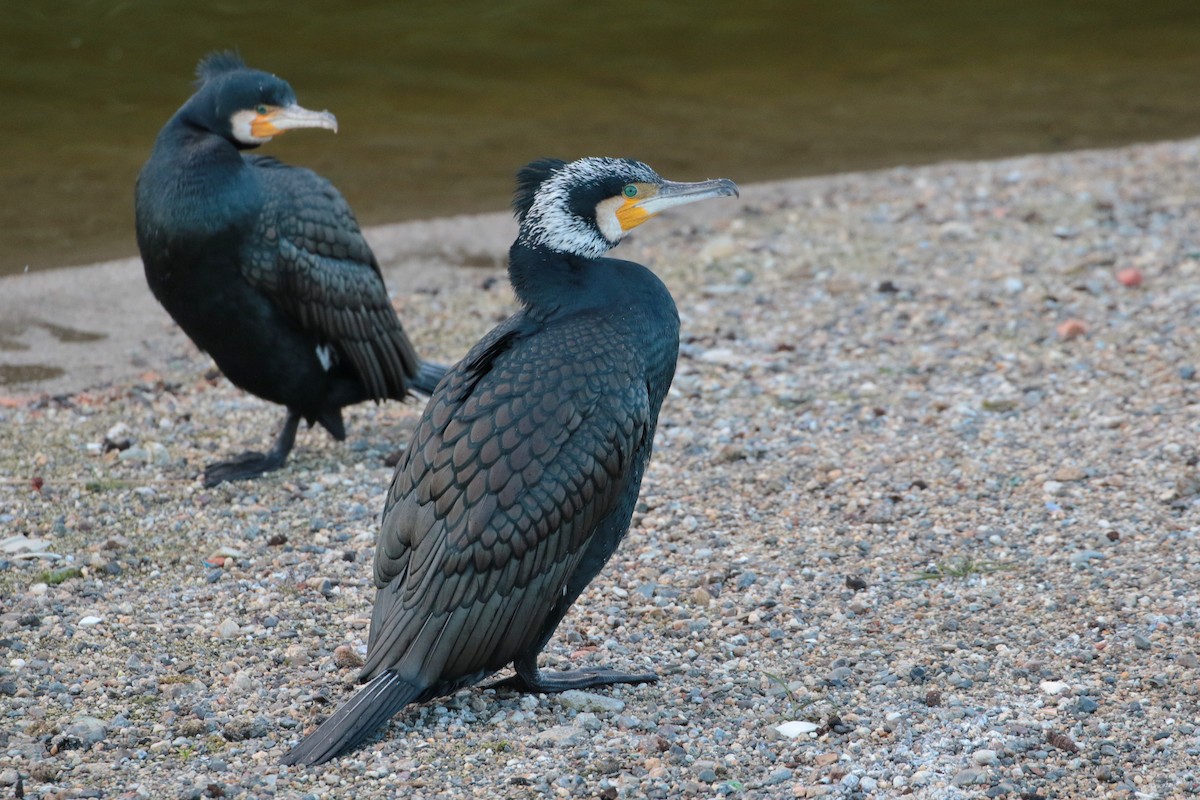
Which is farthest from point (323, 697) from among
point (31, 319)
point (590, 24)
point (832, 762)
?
point (590, 24)

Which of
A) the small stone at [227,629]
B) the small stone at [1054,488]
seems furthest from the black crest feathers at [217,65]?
the small stone at [1054,488]

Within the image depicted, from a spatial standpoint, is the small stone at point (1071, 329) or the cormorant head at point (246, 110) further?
the small stone at point (1071, 329)

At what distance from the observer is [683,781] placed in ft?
12.5

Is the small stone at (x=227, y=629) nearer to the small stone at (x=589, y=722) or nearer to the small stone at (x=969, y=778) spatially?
the small stone at (x=589, y=722)

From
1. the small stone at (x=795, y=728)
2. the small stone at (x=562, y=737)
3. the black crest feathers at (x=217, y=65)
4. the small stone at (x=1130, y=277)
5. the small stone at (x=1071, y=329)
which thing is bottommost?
the small stone at (x=795, y=728)

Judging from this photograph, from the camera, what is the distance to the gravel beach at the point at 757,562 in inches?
153

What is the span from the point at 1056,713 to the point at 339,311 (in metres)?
3.46

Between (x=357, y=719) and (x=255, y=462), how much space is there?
2.62 meters

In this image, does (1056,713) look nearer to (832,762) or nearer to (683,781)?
(832,762)

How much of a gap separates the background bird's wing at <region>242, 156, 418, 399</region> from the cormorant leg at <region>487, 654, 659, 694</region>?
7.50ft

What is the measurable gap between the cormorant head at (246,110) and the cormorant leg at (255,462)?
1246 mm

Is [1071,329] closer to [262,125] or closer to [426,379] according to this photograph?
[426,379]

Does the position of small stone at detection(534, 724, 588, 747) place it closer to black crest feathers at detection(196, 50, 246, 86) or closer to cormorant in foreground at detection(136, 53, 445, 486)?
cormorant in foreground at detection(136, 53, 445, 486)

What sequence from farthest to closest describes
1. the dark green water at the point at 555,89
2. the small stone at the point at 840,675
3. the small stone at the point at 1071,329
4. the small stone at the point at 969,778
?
the dark green water at the point at 555,89
the small stone at the point at 1071,329
the small stone at the point at 840,675
the small stone at the point at 969,778
